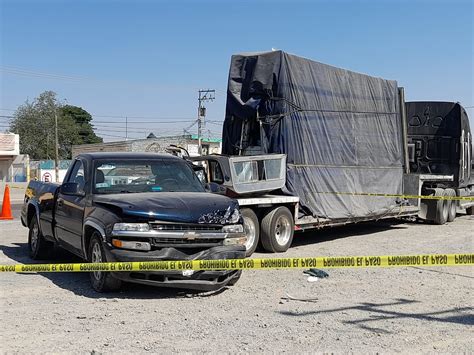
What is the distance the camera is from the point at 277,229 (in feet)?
36.3

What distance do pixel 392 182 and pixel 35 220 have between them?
929cm

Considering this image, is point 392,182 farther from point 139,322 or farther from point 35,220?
point 139,322

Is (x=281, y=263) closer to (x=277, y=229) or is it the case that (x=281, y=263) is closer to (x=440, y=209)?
(x=277, y=229)

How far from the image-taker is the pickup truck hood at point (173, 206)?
6.60 meters

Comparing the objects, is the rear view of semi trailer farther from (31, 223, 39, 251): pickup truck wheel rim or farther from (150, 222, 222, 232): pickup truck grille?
(150, 222, 222, 232): pickup truck grille

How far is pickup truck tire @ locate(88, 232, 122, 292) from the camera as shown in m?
6.81

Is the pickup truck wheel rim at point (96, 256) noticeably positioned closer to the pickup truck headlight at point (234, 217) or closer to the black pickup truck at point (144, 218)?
the black pickup truck at point (144, 218)

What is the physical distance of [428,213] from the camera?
17.0 meters

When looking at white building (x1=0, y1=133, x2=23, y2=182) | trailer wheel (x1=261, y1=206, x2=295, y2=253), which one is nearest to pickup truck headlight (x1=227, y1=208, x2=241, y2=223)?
trailer wheel (x1=261, y1=206, x2=295, y2=253)

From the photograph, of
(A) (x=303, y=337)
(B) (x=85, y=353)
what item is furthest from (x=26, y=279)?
(A) (x=303, y=337)

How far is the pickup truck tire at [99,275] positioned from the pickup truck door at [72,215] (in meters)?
0.54

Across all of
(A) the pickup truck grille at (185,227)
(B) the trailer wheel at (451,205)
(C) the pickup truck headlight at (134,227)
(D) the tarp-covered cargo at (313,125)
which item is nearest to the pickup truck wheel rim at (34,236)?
(C) the pickup truck headlight at (134,227)

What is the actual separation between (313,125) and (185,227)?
20.4 ft

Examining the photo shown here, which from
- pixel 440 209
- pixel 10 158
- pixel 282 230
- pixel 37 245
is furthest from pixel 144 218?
pixel 10 158
